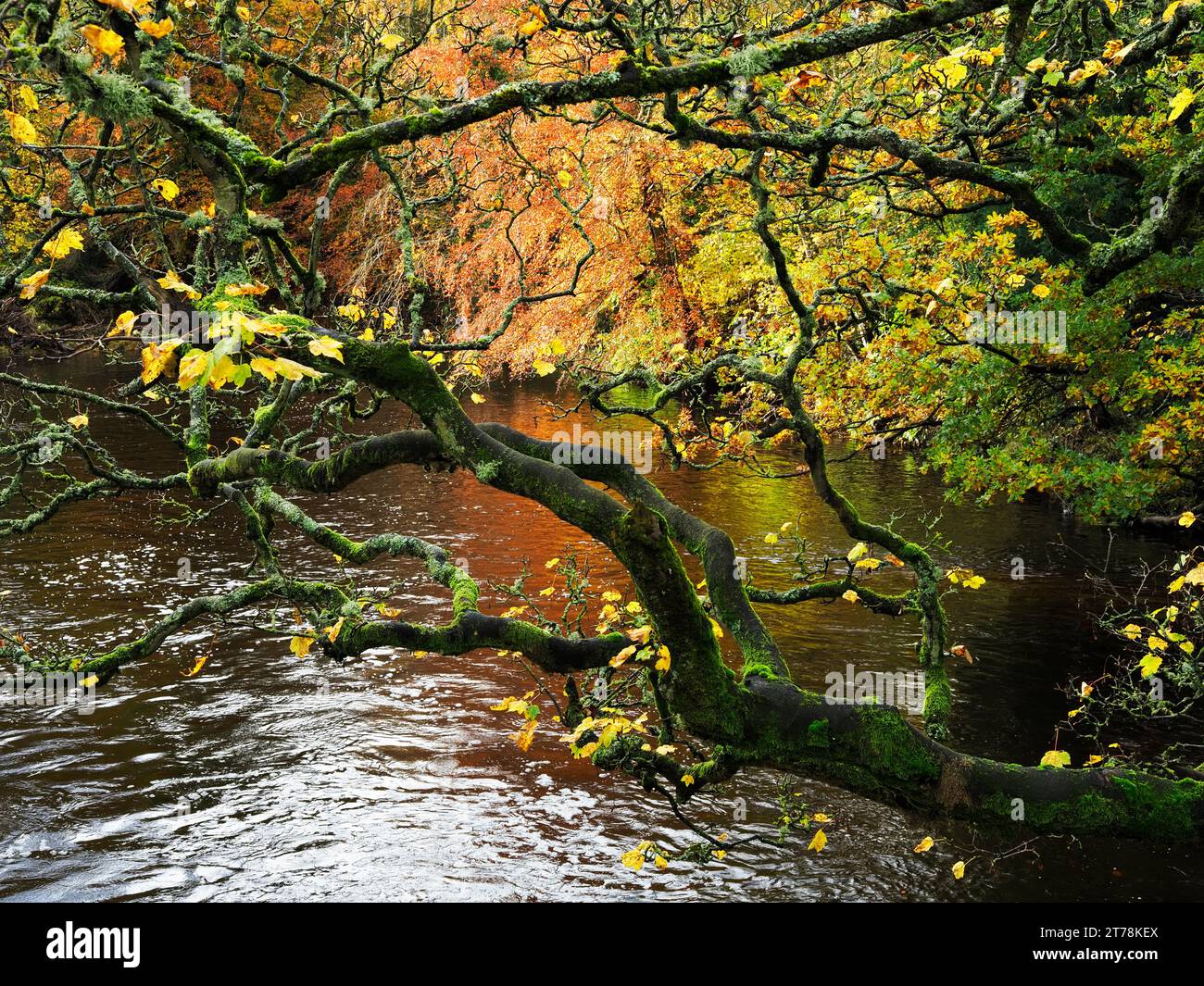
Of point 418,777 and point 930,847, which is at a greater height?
point 418,777

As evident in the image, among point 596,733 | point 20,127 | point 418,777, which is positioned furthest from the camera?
point 418,777

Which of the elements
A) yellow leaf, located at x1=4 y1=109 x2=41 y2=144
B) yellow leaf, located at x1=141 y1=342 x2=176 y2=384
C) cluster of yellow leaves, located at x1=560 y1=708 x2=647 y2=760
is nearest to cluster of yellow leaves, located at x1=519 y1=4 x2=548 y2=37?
yellow leaf, located at x1=4 y1=109 x2=41 y2=144

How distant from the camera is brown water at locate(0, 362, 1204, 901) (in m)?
8.84

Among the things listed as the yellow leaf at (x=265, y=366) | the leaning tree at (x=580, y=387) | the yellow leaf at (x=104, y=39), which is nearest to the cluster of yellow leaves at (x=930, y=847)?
the leaning tree at (x=580, y=387)

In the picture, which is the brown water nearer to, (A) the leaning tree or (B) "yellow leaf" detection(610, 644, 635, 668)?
(A) the leaning tree

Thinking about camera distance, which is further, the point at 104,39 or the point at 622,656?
the point at 622,656

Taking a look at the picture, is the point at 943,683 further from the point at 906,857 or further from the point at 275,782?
the point at 275,782

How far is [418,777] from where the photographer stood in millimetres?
10750

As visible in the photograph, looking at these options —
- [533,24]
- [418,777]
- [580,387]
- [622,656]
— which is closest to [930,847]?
[622,656]

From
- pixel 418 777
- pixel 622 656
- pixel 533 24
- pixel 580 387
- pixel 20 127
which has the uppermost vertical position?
pixel 533 24

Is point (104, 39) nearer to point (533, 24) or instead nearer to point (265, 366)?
point (265, 366)

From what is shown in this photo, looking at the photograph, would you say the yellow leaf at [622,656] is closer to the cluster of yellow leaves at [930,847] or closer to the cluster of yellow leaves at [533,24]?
the cluster of yellow leaves at [533,24]

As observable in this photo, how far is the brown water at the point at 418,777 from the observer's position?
884 centimetres

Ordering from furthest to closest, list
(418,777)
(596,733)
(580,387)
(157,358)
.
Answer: (418,777) → (580,387) → (596,733) → (157,358)
